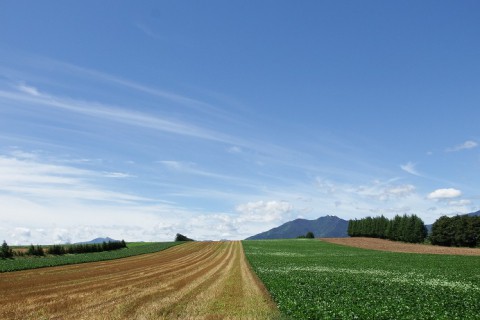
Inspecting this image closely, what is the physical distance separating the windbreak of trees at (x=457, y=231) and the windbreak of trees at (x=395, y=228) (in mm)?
6574

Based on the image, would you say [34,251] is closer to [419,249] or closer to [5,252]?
[5,252]

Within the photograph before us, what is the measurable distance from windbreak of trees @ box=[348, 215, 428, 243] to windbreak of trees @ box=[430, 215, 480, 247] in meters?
6.57

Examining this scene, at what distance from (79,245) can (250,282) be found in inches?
2948

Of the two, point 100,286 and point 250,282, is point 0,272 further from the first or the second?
point 250,282

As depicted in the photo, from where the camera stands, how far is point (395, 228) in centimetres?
13825

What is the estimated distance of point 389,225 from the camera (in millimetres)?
141250

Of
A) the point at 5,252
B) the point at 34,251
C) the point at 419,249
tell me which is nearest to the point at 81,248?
the point at 34,251

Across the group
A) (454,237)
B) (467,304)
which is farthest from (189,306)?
(454,237)

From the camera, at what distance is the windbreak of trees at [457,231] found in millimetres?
108375

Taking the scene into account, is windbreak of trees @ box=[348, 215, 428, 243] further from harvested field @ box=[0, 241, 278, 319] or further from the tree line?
harvested field @ box=[0, 241, 278, 319]

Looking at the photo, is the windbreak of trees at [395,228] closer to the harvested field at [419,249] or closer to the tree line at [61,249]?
the harvested field at [419,249]

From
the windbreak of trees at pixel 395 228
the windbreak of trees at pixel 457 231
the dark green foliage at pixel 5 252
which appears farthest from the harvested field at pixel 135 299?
the windbreak of trees at pixel 395 228

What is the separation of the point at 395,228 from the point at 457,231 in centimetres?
2711

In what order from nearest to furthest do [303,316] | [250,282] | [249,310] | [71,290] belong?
1. [303,316]
2. [249,310]
3. [71,290]
4. [250,282]
